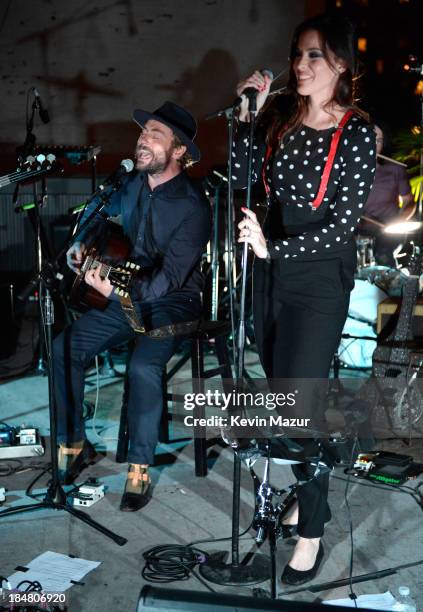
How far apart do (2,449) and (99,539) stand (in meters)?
1.18

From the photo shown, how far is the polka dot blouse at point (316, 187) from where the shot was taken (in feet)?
8.68

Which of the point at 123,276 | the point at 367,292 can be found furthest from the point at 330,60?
the point at 367,292

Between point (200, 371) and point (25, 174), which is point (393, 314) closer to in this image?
point (200, 371)

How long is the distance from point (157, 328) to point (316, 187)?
4.76 ft

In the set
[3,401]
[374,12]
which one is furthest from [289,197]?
[374,12]

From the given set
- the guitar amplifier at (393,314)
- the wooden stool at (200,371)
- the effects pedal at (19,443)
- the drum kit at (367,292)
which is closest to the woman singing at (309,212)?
the wooden stool at (200,371)

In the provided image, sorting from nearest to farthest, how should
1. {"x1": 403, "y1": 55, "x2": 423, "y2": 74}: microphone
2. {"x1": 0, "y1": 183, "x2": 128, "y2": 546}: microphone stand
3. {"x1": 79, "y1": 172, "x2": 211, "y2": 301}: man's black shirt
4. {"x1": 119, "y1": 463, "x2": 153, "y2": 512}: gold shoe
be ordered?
1. {"x1": 0, "y1": 183, "x2": 128, "y2": 546}: microphone stand
2. {"x1": 119, "y1": 463, "x2": 153, "y2": 512}: gold shoe
3. {"x1": 79, "y1": 172, "x2": 211, "y2": 301}: man's black shirt
4. {"x1": 403, "y1": 55, "x2": 423, "y2": 74}: microphone

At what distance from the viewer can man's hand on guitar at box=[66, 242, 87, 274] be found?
4.02 metres

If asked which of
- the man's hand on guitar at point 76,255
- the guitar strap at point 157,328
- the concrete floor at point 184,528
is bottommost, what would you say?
the concrete floor at point 184,528

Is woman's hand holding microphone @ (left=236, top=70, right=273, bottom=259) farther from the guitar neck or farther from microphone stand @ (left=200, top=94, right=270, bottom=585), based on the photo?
the guitar neck

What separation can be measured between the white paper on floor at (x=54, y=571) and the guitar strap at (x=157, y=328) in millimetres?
1226

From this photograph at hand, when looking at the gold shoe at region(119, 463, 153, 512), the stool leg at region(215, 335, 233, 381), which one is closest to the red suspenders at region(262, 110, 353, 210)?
the stool leg at region(215, 335, 233, 381)

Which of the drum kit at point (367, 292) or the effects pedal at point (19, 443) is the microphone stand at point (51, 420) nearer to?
the effects pedal at point (19, 443)

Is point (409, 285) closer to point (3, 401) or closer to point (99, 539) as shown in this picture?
point (99, 539)
